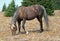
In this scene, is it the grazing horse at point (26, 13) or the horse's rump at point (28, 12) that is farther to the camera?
the horse's rump at point (28, 12)

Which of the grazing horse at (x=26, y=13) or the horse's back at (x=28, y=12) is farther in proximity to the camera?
the horse's back at (x=28, y=12)

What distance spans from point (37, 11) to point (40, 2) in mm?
10410

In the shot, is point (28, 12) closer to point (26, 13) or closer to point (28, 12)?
point (28, 12)

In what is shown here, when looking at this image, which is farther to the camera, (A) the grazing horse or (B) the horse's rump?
(B) the horse's rump

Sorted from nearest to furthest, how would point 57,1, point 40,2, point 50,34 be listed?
point 50,34, point 40,2, point 57,1

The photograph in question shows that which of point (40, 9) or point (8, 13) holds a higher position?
point (40, 9)

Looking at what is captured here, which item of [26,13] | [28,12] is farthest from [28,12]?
[26,13]

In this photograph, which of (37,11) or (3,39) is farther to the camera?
(37,11)

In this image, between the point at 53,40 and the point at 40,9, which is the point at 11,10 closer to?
the point at 40,9

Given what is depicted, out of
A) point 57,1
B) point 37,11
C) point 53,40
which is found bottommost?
point 57,1

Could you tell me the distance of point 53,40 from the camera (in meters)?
10.2

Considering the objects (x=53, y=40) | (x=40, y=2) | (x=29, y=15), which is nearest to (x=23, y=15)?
(x=29, y=15)

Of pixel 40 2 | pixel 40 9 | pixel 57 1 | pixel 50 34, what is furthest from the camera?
A: pixel 57 1

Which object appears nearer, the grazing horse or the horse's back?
the grazing horse
